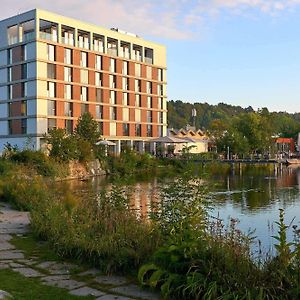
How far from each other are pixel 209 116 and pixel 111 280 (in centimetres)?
14127

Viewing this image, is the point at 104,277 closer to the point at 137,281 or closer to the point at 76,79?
the point at 137,281

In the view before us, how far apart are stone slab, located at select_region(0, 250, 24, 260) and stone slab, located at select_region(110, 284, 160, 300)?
2316mm

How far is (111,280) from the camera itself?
6422 mm

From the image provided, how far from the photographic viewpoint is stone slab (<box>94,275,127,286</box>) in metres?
6.32

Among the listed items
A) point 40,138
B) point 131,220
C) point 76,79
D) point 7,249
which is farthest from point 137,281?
point 76,79

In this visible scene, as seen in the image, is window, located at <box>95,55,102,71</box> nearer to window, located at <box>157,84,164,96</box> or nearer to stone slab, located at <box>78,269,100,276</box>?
window, located at <box>157,84,164,96</box>

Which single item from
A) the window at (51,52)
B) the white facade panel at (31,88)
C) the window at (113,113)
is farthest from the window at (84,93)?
the white facade panel at (31,88)

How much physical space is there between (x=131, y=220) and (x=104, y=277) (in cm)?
175

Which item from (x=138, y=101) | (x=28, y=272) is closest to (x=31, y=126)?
(x=138, y=101)

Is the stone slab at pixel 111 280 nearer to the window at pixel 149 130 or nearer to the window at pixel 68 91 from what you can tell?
the window at pixel 68 91

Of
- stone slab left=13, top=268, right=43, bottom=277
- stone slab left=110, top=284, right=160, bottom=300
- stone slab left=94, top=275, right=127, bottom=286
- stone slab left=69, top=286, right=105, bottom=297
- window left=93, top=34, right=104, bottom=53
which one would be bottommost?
stone slab left=110, top=284, right=160, bottom=300

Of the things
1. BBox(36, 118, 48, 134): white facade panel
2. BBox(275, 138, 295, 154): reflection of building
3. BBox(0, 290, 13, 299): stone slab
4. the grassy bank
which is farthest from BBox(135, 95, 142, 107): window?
BBox(0, 290, 13, 299): stone slab

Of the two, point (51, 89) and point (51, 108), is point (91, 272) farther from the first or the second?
point (51, 89)

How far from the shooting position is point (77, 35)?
56.7m
